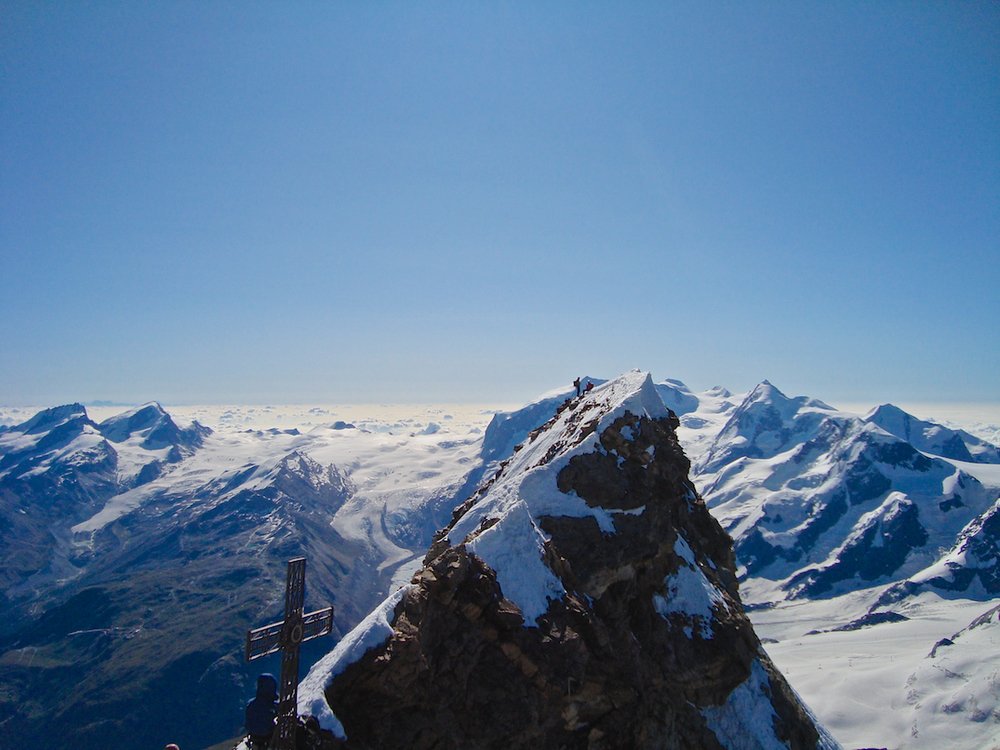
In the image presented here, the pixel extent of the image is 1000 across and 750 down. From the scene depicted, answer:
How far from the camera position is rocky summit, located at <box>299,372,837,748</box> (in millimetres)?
27297

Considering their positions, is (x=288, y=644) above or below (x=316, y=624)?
below

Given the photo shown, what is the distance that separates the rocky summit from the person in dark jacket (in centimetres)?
169

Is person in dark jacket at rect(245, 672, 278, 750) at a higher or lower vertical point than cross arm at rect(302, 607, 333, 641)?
lower

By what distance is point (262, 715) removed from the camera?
77.3ft

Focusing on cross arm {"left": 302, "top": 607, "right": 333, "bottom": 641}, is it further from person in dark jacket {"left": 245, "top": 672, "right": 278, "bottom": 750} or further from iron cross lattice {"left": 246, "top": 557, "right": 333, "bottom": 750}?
person in dark jacket {"left": 245, "top": 672, "right": 278, "bottom": 750}

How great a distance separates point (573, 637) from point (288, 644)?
14.9 meters

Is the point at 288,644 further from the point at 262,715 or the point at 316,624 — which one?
the point at 262,715

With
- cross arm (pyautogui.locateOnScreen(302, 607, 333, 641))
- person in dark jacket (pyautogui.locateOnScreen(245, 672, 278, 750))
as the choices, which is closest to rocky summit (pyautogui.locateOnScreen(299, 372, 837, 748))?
cross arm (pyautogui.locateOnScreen(302, 607, 333, 641))

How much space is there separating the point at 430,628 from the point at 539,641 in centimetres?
577

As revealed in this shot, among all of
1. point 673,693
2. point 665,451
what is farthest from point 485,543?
point 665,451

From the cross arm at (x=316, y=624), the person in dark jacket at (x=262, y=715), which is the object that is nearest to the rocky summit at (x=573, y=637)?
the cross arm at (x=316, y=624)

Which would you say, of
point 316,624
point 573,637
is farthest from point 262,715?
point 573,637

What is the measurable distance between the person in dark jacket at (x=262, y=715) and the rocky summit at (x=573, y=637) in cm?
169

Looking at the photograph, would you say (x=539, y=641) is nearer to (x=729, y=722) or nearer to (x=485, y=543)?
(x=485, y=543)
